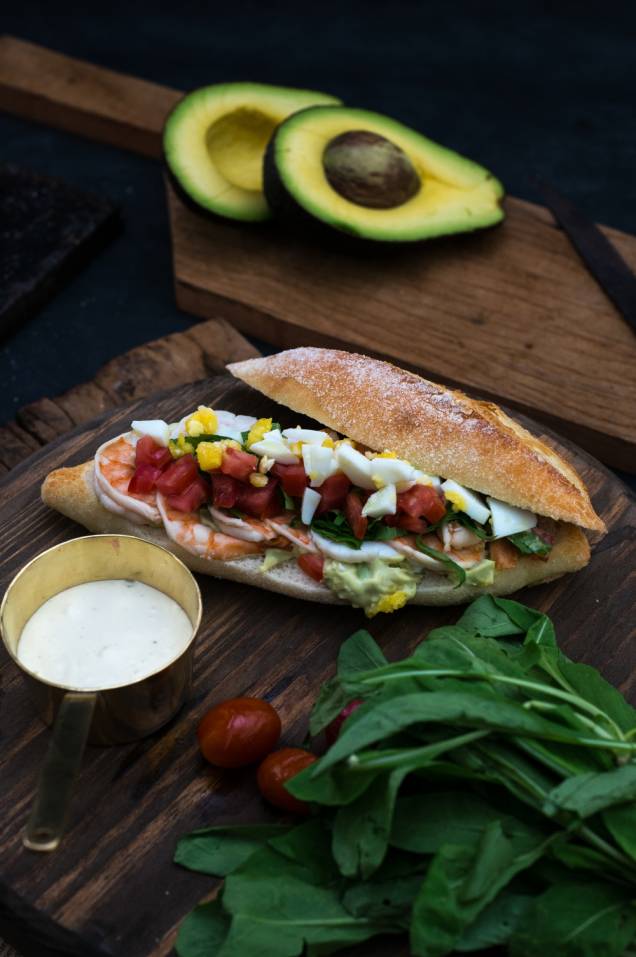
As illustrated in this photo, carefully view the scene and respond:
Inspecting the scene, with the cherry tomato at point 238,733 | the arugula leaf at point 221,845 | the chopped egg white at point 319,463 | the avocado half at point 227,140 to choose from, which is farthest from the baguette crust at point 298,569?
the avocado half at point 227,140

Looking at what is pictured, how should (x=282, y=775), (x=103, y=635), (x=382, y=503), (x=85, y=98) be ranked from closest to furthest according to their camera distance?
(x=282, y=775), (x=103, y=635), (x=382, y=503), (x=85, y=98)

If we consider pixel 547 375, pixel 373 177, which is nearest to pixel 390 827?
pixel 547 375

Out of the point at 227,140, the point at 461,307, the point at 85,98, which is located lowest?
the point at 461,307

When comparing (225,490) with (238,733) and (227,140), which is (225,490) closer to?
(238,733)

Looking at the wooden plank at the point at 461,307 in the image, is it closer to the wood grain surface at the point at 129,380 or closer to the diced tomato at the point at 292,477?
the wood grain surface at the point at 129,380

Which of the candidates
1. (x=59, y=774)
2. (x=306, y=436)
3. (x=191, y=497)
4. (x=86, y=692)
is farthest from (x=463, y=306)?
(x=59, y=774)

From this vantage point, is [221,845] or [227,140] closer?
[221,845]
